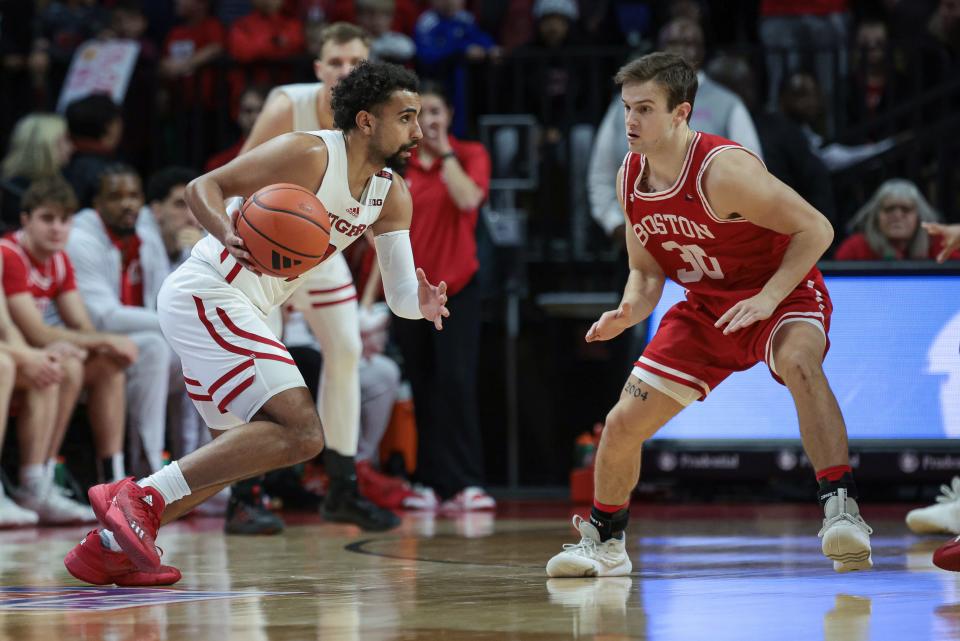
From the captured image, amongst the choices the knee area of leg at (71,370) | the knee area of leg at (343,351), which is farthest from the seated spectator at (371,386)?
the knee area of leg at (343,351)

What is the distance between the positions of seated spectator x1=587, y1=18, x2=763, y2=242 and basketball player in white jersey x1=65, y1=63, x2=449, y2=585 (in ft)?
10.0

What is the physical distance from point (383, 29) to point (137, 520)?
576cm

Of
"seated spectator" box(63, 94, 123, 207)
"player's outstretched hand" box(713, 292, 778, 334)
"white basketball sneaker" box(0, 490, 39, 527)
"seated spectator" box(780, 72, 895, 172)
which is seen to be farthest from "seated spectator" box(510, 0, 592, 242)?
"player's outstretched hand" box(713, 292, 778, 334)

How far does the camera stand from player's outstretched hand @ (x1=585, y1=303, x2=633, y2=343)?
4312 millimetres

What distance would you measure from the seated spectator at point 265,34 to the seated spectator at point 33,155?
1.32 metres

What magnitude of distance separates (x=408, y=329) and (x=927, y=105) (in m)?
3.96

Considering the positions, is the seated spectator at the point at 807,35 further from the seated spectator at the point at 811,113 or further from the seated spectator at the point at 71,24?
the seated spectator at the point at 71,24

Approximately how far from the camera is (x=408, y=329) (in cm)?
751

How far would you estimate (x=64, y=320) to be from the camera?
7242 mm

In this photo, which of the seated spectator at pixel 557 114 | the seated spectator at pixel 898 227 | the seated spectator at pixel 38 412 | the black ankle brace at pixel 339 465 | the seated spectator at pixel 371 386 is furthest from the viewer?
the seated spectator at pixel 557 114

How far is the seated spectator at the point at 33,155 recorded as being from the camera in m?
8.54

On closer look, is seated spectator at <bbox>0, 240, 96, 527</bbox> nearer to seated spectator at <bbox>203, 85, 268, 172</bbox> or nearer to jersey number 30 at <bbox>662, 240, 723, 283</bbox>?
seated spectator at <bbox>203, 85, 268, 172</bbox>

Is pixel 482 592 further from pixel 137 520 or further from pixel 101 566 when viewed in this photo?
pixel 101 566

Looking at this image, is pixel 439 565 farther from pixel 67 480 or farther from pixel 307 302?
pixel 67 480
